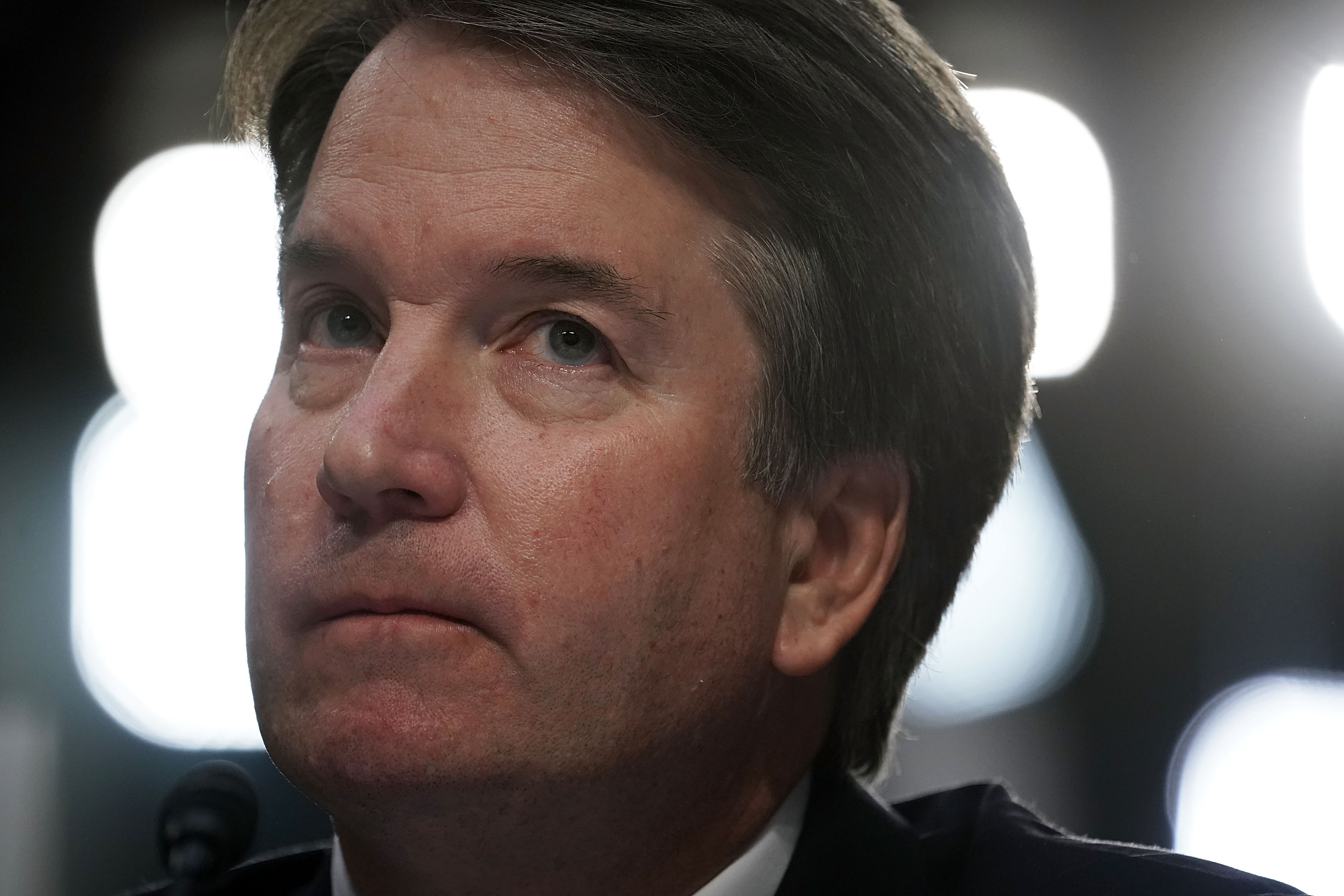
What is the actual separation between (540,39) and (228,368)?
2466 millimetres

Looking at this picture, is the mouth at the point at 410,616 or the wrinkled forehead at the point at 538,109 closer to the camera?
the mouth at the point at 410,616

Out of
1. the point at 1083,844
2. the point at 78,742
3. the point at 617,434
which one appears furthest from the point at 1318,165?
the point at 78,742

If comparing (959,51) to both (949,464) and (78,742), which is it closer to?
(949,464)

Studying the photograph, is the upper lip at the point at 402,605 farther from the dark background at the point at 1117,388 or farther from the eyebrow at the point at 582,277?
the dark background at the point at 1117,388

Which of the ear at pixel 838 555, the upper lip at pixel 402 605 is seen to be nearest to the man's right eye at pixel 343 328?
the upper lip at pixel 402 605

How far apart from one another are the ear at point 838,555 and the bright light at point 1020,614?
1381mm

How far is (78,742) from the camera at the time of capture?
141 inches

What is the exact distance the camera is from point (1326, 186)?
2.49 meters

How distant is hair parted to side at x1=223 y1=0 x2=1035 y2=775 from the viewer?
5.45 ft

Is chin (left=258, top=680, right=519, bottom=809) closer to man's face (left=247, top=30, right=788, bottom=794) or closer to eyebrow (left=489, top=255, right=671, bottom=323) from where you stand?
man's face (left=247, top=30, right=788, bottom=794)

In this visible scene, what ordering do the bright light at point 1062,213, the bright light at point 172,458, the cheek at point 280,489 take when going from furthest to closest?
the bright light at point 172,458 < the bright light at point 1062,213 < the cheek at point 280,489

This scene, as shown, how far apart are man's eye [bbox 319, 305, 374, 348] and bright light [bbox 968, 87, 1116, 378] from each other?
5.41 feet

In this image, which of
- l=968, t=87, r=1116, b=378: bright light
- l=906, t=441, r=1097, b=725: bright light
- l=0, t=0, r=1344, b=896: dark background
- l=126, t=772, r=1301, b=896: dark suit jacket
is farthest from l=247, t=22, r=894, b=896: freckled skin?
l=906, t=441, r=1097, b=725: bright light

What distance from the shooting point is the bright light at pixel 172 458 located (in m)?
3.61
